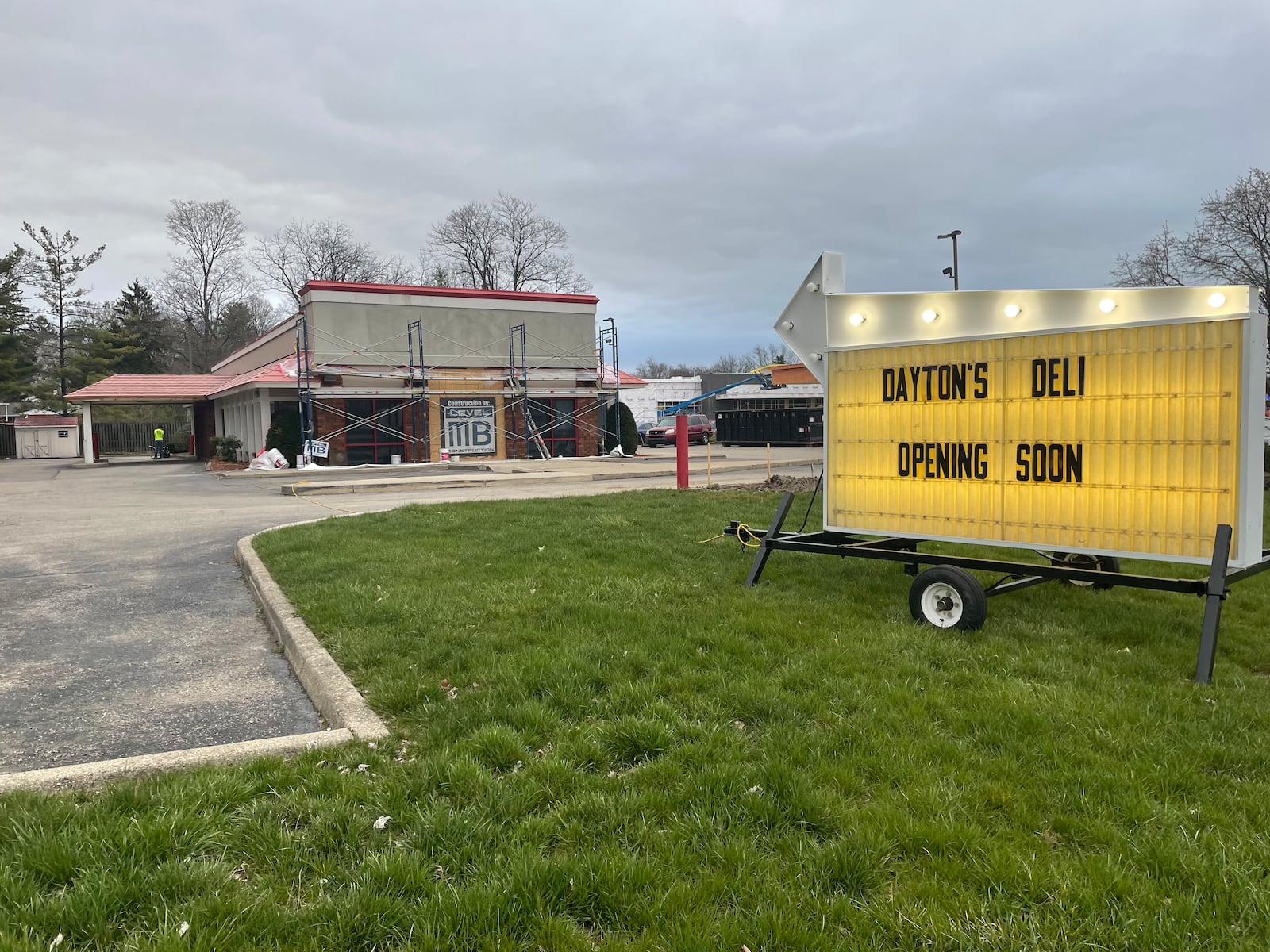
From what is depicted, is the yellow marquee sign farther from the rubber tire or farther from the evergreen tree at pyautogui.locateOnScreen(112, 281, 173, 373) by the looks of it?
the evergreen tree at pyautogui.locateOnScreen(112, 281, 173, 373)

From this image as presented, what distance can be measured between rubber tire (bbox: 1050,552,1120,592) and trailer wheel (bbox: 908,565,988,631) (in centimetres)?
117

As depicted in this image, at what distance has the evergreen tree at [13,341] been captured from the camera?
175ft

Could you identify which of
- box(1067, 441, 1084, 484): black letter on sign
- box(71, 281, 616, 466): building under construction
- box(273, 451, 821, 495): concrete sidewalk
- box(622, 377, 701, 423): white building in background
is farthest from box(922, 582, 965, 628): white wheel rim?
box(622, 377, 701, 423): white building in background

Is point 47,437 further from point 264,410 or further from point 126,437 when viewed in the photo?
point 264,410

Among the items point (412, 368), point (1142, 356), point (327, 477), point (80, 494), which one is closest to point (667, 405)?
point (412, 368)

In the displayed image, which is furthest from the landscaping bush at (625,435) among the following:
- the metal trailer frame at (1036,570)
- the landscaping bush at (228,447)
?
the metal trailer frame at (1036,570)

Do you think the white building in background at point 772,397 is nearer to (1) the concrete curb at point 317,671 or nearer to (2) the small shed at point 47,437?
(1) the concrete curb at point 317,671

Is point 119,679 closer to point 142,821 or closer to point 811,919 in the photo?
point 142,821

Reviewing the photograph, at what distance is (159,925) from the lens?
237 cm

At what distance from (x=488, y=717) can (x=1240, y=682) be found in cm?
401

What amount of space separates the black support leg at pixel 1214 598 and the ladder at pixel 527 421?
27.7 metres

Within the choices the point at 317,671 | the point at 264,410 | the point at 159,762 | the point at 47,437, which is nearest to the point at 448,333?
the point at 264,410

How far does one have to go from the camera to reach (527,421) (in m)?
31.9

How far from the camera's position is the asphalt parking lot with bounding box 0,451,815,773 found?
4211mm
